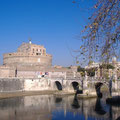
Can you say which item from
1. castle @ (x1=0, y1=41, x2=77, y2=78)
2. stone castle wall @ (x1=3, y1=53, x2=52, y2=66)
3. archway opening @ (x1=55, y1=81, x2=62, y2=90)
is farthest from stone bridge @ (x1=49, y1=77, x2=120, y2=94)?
stone castle wall @ (x1=3, y1=53, x2=52, y2=66)

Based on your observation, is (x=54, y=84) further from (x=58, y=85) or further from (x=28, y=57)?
(x=28, y=57)

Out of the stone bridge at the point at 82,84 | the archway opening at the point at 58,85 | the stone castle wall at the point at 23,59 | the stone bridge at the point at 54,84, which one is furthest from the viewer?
the stone castle wall at the point at 23,59

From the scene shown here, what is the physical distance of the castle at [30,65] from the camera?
3067cm

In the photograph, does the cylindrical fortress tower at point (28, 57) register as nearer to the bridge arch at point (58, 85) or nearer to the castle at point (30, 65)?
the castle at point (30, 65)

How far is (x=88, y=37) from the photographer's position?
335 centimetres

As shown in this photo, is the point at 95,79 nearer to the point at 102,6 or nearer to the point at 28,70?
the point at 28,70

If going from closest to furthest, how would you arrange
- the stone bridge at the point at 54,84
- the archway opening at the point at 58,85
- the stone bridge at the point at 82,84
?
the stone bridge at the point at 82,84, the stone bridge at the point at 54,84, the archway opening at the point at 58,85

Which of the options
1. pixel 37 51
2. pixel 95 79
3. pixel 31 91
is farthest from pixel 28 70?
pixel 95 79

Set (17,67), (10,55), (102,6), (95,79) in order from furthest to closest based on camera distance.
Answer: (10,55) → (17,67) → (95,79) → (102,6)

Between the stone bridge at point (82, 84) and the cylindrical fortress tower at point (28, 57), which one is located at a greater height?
the cylindrical fortress tower at point (28, 57)

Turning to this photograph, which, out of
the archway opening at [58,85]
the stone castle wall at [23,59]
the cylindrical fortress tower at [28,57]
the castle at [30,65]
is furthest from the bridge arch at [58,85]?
the stone castle wall at [23,59]

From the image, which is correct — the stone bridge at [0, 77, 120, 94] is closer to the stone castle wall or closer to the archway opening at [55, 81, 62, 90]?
the archway opening at [55, 81, 62, 90]

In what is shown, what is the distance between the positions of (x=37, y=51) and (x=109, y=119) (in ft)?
89.7

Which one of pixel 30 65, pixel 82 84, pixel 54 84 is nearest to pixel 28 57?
pixel 30 65
